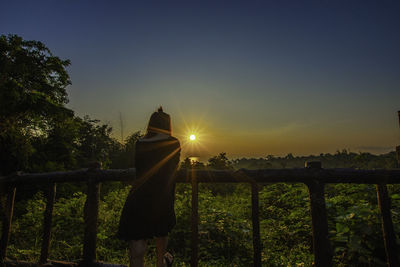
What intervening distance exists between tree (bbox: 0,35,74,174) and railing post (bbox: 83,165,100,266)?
7.59 m

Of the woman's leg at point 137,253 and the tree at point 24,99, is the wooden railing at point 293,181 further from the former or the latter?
the tree at point 24,99

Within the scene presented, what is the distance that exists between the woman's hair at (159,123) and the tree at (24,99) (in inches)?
341

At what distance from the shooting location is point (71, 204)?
7.05 metres

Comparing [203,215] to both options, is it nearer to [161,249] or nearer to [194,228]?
[194,228]

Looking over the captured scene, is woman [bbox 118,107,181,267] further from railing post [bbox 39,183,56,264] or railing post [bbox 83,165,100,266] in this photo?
railing post [bbox 39,183,56,264]

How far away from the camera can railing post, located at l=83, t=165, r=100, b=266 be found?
304cm

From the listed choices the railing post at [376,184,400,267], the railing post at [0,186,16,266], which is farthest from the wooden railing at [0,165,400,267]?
the railing post at [0,186,16,266]

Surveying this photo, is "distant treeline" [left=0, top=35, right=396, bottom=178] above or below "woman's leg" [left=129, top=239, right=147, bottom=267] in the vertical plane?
above

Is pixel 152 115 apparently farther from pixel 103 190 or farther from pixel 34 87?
pixel 34 87

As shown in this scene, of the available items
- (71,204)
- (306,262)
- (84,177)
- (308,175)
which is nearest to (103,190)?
(71,204)

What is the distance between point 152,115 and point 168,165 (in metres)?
0.53

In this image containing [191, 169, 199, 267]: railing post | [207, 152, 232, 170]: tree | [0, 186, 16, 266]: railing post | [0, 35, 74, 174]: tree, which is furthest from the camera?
[207, 152, 232, 170]: tree

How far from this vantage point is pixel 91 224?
310 centimetres

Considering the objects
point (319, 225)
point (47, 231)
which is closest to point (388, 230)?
point (319, 225)
